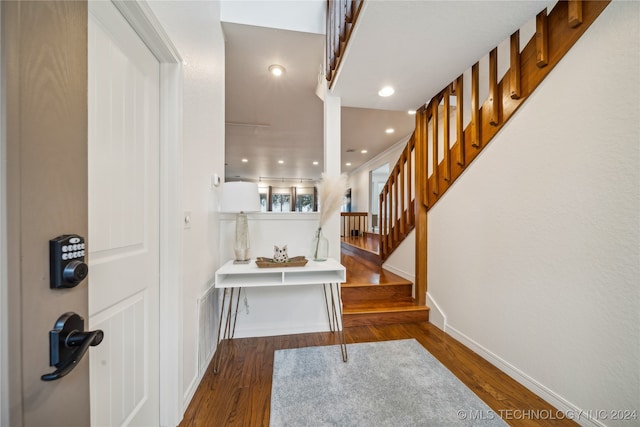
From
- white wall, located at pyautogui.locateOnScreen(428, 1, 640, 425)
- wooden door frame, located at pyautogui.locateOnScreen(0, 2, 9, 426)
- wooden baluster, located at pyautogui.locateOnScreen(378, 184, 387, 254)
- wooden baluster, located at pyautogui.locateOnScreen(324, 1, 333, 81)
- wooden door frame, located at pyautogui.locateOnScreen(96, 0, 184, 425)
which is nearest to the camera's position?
wooden door frame, located at pyautogui.locateOnScreen(0, 2, 9, 426)

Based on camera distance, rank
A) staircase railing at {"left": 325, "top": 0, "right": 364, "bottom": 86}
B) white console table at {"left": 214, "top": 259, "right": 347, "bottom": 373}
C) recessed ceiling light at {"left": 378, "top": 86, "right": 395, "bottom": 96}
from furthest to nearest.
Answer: recessed ceiling light at {"left": 378, "top": 86, "right": 395, "bottom": 96}, white console table at {"left": 214, "top": 259, "right": 347, "bottom": 373}, staircase railing at {"left": 325, "top": 0, "right": 364, "bottom": 86}

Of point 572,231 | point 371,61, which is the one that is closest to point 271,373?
point 572,231

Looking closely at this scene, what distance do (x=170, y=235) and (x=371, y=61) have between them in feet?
5.92

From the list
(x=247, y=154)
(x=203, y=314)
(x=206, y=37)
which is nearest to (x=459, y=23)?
(x=206, y=37)

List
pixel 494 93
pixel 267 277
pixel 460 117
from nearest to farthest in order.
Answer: pixel 494 93 < pixel 267 277 < pixel 460 117

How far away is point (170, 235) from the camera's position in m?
1.23

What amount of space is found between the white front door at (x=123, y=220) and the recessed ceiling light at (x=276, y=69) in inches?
62.5

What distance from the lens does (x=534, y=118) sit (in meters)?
1.50

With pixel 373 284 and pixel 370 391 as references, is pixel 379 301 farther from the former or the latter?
pixel 370 391

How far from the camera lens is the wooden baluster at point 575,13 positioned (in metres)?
1.26

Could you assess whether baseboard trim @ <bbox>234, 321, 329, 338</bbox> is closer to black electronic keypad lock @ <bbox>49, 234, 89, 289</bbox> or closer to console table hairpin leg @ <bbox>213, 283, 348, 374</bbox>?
console table hairpin leg @ <bbox>213, 283, 348, 374</bbox>

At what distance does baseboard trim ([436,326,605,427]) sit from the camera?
4.09ft

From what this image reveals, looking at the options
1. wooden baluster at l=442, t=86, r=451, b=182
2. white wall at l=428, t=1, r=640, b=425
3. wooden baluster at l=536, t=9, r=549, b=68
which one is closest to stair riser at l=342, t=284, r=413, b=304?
white wall at l=428, t=1, r=640, b=425

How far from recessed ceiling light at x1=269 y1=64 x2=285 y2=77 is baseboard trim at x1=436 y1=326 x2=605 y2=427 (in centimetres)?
312
